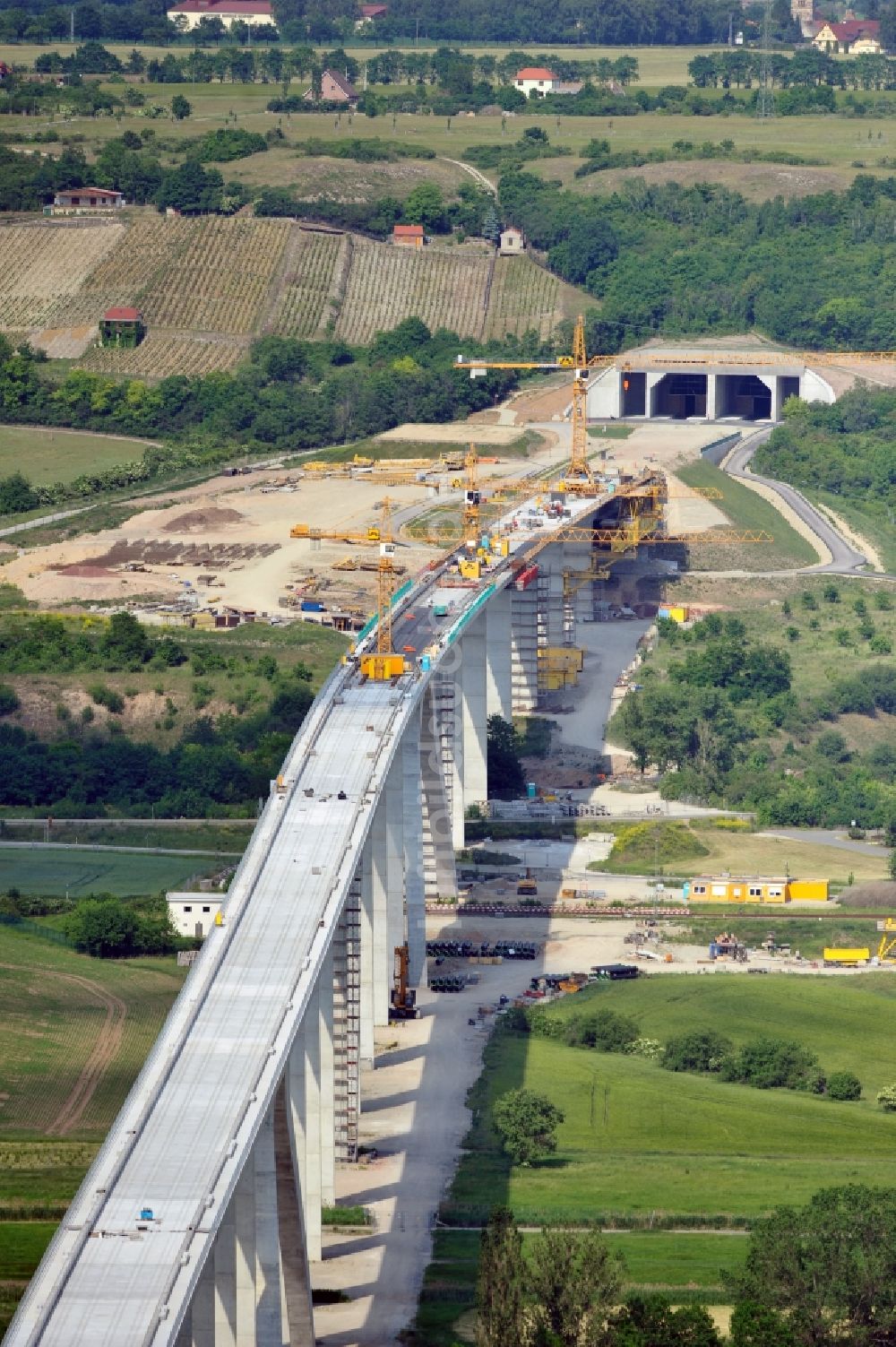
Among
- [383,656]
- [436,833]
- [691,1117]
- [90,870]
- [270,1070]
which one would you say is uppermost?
[270,1070]

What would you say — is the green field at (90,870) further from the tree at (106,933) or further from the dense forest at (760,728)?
the dense forest at (760,728)

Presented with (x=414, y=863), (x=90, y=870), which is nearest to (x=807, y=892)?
(x=414, y=863)

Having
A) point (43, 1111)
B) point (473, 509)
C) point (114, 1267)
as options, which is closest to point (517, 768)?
point (473, 509)

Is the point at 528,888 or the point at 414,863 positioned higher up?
the point at 414,863

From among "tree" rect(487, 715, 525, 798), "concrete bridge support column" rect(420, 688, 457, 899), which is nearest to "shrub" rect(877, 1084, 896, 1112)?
"concrete bridge support column" rect(420, 688, 457, 899)

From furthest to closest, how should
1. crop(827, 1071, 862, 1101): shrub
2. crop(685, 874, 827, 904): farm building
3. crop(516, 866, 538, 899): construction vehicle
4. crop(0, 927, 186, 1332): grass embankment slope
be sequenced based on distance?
1. crop(516, 866, 538, 899): construction vehicle
2. crop(685, 874, 827, 904): farm building
3. crop(827, 1071, 862, 1101): shrub
4. crop(0, 927, 186, 1332): grass embankment slope

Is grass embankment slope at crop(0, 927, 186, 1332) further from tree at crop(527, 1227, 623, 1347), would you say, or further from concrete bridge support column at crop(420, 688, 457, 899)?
concrete bridge support column at crop(420, 688, 457, 899)

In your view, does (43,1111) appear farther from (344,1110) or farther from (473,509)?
(473,509)

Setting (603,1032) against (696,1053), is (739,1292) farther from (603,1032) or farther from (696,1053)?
(603,1032)
